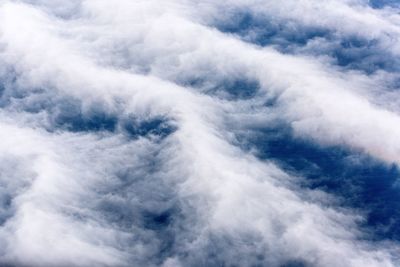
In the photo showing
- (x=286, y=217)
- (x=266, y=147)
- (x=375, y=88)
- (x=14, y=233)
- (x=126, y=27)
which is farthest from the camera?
(x=126, y=27)

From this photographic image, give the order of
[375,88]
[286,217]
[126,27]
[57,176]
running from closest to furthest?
[286,217], [57,176], [375,88], [126,27]

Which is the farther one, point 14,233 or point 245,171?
point 245,171

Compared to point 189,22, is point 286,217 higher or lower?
lower

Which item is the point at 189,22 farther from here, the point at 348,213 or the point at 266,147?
A: the point at 348,213

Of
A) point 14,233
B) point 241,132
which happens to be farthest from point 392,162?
point 14,233

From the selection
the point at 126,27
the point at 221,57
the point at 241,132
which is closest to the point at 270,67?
the point at 221,57

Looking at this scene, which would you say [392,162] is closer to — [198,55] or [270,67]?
[270,67]

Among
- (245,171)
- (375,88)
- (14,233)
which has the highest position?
(375,88)
